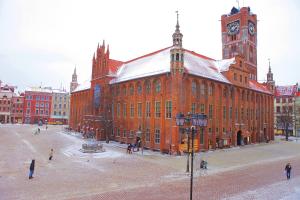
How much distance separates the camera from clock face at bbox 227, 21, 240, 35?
247 ft

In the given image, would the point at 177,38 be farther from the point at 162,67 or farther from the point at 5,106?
the point at 5,106

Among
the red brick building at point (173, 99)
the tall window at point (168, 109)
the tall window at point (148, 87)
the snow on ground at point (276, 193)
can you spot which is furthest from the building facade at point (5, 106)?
the snow on ground at point (276, 193)

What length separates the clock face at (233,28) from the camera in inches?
2968

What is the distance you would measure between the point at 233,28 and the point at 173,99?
47817 mm

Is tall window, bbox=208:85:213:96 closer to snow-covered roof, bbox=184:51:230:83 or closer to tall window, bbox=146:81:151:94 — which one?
snow-covered roof, bbox=184:51:230:83

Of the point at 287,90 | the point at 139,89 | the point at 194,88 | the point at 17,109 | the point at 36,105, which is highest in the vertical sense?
the point at 287,90

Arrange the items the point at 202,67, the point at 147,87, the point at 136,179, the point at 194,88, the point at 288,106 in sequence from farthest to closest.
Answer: the point at 288,106
the point at 202,67
the point at 147,87
the point at 194,88
the point at 136,179

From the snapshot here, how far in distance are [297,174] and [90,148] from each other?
2717 centimetres

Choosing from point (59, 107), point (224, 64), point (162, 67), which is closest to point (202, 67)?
point (224, 64)

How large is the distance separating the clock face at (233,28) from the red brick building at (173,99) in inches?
859

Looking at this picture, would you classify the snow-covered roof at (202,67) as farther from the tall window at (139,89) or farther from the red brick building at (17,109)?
the red brick building at (17,109)

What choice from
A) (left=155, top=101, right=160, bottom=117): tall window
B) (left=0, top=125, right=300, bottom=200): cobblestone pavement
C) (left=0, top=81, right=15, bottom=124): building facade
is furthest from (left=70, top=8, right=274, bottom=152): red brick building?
(left=0, top=81, right=15, bottom=124): building facade

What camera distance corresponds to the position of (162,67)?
4350cm

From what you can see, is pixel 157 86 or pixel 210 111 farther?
pixel 210 111
